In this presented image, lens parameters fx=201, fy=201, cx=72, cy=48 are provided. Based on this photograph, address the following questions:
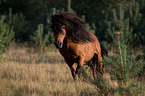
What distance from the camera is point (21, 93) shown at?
3.91 meters

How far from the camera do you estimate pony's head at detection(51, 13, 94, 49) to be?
14.3 feet

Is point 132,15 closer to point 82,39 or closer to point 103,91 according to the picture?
point 82,39

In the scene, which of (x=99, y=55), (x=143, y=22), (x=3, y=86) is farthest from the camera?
(x=143, y=22)

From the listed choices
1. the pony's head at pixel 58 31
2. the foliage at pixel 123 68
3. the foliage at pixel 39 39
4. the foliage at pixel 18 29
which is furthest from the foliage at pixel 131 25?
the foliage at pixel 123 68

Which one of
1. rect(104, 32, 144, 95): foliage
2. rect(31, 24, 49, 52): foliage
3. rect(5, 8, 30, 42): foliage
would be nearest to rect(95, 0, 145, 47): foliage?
rect(31, 24, 49, 52): foliage

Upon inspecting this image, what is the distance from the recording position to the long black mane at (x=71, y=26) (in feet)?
14.8

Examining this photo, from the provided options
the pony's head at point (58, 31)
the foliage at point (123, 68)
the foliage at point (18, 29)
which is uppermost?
the pony's head at point (58, 31)

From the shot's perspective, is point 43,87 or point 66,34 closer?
point 43,87

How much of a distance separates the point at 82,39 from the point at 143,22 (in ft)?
26.7

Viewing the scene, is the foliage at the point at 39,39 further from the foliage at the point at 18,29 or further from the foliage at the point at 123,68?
the foliage at the point at 123,68

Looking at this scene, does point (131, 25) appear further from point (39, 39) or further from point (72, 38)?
point (72, 38)

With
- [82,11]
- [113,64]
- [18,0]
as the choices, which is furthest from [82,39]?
[18,0]

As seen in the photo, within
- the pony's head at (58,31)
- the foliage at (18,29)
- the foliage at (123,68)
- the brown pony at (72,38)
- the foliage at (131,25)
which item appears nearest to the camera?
the foliage at (123,68)

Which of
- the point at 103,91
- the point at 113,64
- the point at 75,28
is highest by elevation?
the point at 75,28
